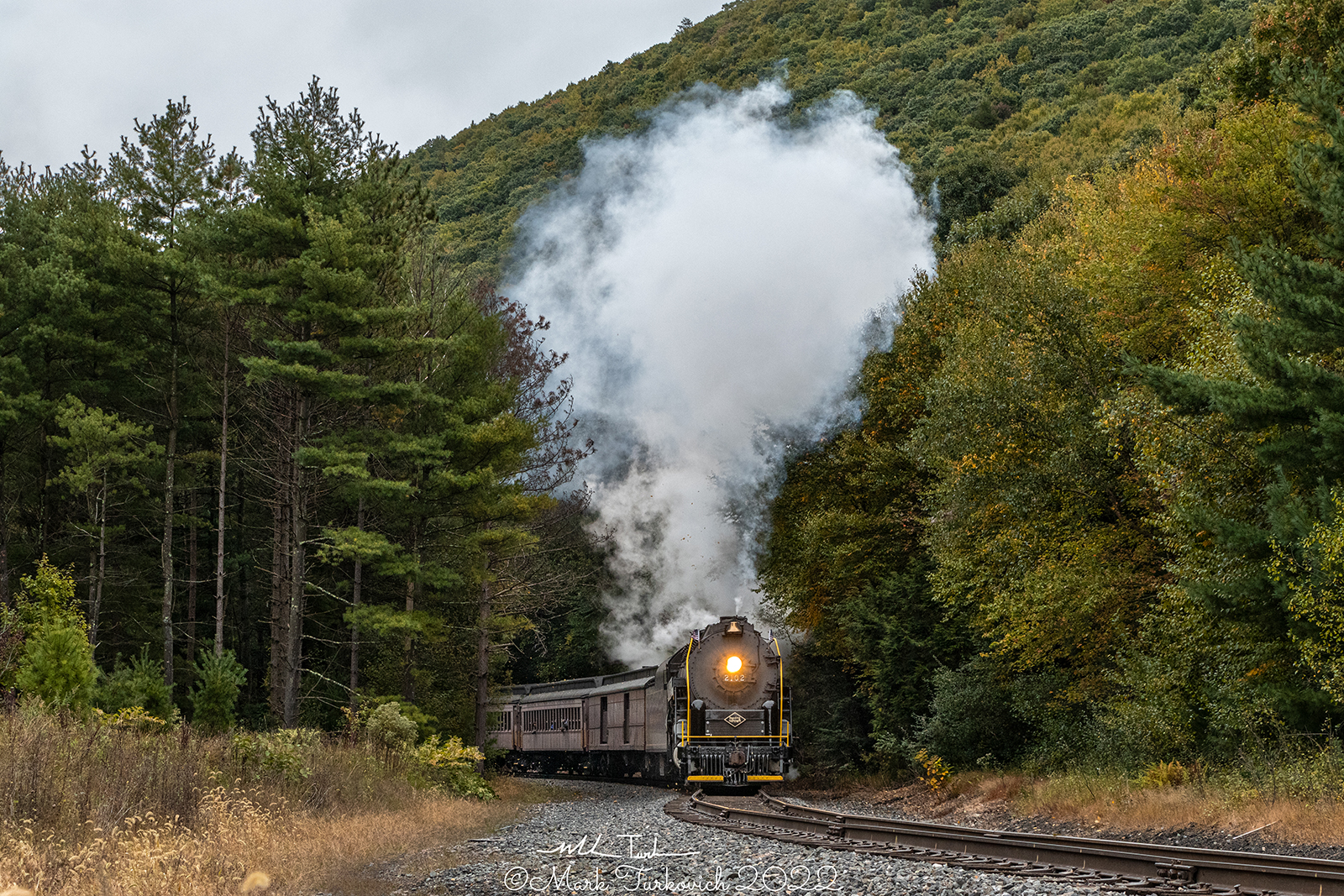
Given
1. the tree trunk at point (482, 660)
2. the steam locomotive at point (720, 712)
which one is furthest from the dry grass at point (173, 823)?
the tree trunk at point (482, 660)

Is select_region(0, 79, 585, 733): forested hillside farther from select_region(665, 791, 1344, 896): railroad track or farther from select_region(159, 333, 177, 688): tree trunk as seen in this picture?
select_region(665, 791, 1344, 896): railroad track

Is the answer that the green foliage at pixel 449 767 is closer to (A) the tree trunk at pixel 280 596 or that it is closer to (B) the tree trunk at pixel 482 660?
(B) the tree trunk at pixel 482 660

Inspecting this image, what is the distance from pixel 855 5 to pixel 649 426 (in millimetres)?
54323

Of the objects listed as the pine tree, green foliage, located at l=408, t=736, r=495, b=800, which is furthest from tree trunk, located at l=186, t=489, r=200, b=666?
the pine tree

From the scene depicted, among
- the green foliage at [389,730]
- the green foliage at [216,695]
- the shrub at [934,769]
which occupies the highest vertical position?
the green foliage at [216,695]

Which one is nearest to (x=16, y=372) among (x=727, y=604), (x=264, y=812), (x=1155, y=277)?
(x=727, y=604)

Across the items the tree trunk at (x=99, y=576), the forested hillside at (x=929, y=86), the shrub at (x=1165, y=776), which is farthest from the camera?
the forested hillside at (x=929, y=86)

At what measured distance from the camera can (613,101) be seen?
216ft

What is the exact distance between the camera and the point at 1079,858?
1103 centimetres

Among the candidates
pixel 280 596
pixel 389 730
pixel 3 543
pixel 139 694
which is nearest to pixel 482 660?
pixel 280 596

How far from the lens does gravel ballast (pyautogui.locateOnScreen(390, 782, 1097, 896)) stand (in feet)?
31.0

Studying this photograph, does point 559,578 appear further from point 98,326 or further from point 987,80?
point 987,80

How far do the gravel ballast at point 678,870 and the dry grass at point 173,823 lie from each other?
2.74 ft

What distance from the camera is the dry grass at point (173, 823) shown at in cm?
873
